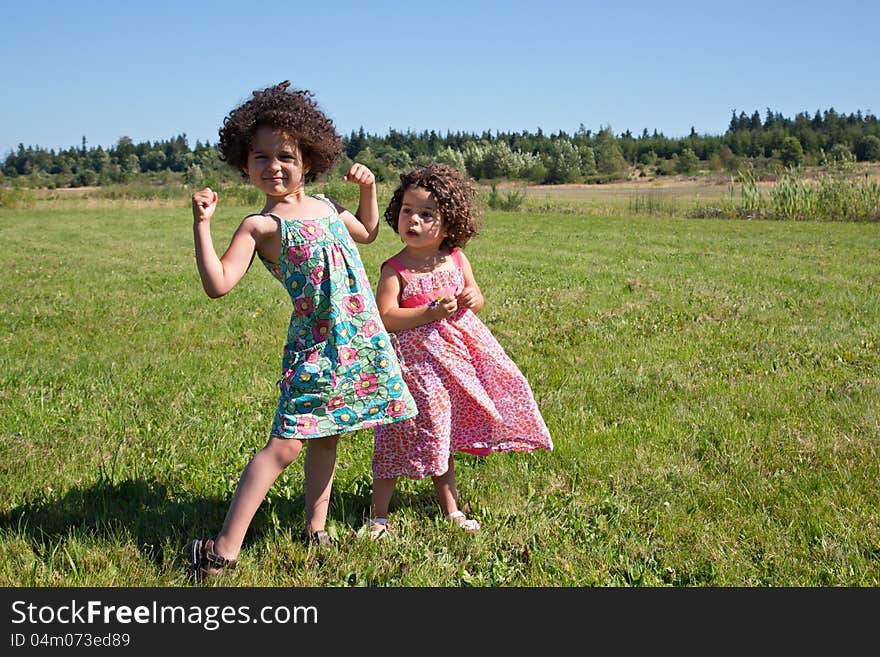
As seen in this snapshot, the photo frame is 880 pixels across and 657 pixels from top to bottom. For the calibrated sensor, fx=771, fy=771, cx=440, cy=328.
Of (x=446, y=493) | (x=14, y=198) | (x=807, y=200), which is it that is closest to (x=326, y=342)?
(x=446, y=493)

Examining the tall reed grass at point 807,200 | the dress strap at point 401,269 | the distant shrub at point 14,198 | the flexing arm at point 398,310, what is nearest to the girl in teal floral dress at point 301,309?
the flexing arm at point 398,310

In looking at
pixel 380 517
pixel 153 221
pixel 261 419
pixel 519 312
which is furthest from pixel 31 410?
pixel 153 221

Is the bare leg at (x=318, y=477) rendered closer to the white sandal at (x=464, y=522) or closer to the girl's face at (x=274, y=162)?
the white sandal at (x=464, y=522)

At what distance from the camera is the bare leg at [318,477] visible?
A: 10.3 feet

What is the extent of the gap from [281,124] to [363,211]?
1.93ft

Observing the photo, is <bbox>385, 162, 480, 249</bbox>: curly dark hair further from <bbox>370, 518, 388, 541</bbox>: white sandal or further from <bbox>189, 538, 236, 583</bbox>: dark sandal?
<bbox>189, 538, 236, 583</bbox>: dark sandal

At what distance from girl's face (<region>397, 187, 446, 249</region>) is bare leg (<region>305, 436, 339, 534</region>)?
90 cm

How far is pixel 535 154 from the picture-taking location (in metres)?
76.9

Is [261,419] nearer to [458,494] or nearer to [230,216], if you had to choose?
[458,494]

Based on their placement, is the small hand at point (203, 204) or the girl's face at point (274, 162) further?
the girl's face at point (274, 162)

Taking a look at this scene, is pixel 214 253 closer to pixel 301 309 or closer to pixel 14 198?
pixel 301 309

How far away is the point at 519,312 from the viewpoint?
852cm

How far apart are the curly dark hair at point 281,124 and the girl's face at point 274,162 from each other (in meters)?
0.02

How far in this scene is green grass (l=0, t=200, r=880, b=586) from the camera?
10.1ft
